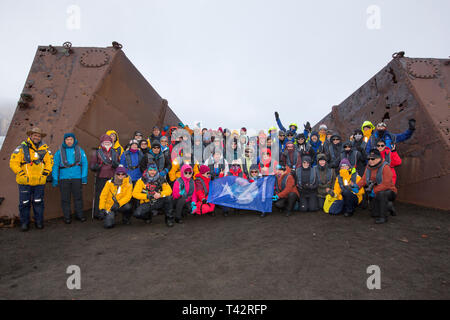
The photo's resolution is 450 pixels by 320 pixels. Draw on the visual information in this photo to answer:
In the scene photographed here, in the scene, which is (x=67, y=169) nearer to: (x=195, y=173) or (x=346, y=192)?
(x=195, y=173)

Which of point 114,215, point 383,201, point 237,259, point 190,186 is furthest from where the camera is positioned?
point 190,186

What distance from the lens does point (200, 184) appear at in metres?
5.67

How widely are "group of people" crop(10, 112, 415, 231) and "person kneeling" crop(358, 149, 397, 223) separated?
17mm

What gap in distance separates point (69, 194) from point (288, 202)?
4.46 meters

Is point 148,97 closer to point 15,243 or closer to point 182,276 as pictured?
point 15,243

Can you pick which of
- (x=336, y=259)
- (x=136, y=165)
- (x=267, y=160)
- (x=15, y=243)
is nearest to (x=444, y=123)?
(x=267, y=160)

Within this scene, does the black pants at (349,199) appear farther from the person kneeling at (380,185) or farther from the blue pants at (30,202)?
the blue pants at (30,202)

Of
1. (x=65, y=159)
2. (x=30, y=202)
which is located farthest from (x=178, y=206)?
(x=30, y=202)

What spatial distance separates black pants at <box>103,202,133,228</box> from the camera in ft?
16.0

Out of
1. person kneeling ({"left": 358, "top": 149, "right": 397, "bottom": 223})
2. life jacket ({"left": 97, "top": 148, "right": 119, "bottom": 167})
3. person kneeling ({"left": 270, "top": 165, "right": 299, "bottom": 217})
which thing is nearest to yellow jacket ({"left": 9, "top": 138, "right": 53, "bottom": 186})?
life jacket ({"left": 97, "top": 148, "right": 119, "bottom": 167})

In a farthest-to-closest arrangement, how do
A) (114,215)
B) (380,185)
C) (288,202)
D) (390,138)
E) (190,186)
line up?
(390,138) < (288,202) < (190,186) < (114,215) < (380,185)

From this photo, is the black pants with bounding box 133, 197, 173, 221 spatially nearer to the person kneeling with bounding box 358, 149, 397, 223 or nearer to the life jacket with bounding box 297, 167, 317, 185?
the life jacket with bounding box 297, 167, 317, 185

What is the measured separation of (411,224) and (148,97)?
Answer: 324 inches

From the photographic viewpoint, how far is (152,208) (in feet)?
17.0
